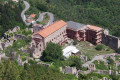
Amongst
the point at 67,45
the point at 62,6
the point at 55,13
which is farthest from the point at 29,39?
the point at 62,6

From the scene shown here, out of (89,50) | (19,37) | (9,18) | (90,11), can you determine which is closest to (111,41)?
(89,50)

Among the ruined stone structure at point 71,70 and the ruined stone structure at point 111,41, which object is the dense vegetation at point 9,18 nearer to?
the ruined stone structure at point 111,41

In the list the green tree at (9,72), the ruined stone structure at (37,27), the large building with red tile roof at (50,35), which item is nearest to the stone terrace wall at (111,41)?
the large building with red tile roof at (50,35)

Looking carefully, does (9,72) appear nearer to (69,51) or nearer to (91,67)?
(91,67)

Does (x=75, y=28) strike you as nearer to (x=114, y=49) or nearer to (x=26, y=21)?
(x=114, y=49)

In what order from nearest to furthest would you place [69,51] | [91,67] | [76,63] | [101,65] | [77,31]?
[76,63] → [91,67] → [101,65] → [69,51] → [77,31]
